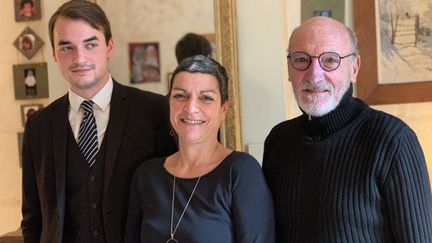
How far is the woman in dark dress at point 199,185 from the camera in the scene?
139cm

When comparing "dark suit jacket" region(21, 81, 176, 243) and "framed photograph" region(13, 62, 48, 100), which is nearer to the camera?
"dark suit jacket" region(21, 81, 176, 243)

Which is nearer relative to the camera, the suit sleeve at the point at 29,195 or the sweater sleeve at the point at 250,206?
the sweater sleeve at the point at 250,206

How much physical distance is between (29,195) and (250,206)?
87cm

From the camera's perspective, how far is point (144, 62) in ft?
7.34

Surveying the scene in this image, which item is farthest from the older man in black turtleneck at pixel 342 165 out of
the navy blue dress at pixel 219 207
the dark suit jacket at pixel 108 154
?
the dark suit jacket at pixel 108 154

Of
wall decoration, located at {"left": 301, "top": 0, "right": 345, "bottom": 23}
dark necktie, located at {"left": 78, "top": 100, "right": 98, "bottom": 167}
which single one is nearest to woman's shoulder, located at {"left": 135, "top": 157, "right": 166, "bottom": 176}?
dark necktie, located at {"left": 78, "top": 100, "right": 98, "bottom": 167}

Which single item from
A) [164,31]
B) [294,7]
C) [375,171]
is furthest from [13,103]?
[375,171]

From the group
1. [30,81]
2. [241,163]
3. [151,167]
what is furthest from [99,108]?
[30,81]

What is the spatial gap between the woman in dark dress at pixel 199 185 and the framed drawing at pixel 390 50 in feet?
2.84

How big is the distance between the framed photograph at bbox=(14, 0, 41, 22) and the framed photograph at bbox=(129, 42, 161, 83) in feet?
1.76

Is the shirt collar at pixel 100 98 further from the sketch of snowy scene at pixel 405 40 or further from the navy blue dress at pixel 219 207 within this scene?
the sketch of snowy scene at pixel 405 40

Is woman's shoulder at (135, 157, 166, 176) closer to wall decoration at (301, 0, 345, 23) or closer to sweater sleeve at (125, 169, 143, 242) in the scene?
sweater sleeve at (125, 169, 143, 242)

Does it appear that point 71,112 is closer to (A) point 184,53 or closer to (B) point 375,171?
(A) point 184,53

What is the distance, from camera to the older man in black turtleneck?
1252 mm
